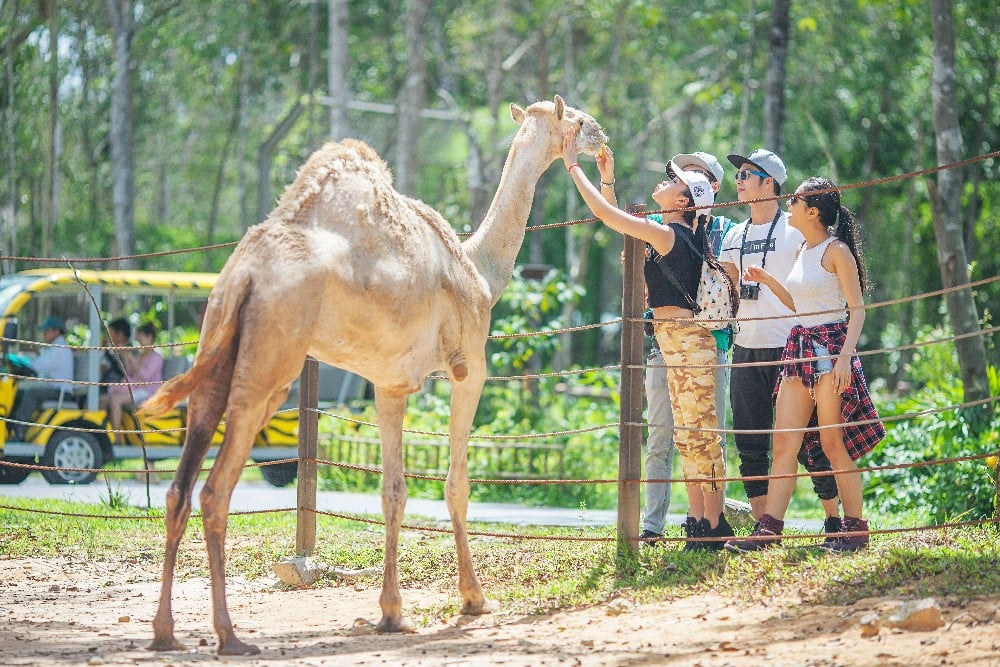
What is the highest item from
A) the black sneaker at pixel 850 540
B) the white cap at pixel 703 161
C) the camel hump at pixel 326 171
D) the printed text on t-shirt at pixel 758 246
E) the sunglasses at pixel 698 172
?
the white cap at pixel 703 161

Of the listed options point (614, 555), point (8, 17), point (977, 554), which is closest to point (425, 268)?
point (614, 555)

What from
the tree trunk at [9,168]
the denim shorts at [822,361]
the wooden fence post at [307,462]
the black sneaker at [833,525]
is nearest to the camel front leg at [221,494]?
the wooden fence post at [307,462]

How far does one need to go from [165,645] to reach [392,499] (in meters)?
1.44

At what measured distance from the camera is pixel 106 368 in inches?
555

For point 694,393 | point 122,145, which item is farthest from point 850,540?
point 122,145

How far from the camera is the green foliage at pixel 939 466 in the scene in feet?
31.2

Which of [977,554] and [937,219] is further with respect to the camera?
[937,219]

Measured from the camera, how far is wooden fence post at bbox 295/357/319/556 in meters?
8.16

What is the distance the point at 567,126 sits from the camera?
24.2 ft

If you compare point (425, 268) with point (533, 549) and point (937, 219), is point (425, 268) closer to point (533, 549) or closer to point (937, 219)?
point (533, 549)

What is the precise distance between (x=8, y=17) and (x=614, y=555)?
57.8ft

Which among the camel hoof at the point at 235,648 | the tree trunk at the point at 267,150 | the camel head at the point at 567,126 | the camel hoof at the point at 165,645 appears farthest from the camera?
the tree trunk at the point at 267,150

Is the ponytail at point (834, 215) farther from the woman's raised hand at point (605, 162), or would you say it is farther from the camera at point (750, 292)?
the woman's raised hand at point (605, 162)

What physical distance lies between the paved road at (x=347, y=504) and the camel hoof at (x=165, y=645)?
4.72 meters
